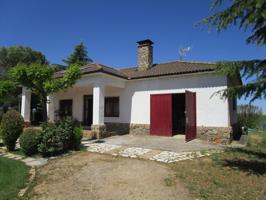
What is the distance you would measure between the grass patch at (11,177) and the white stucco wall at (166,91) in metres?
7.92

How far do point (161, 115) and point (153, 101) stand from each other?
41.6 inches

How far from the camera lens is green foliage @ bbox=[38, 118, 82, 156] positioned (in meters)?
8.39

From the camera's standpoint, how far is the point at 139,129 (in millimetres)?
14172

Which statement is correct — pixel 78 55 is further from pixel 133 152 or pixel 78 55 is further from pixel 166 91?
pixel 133 152

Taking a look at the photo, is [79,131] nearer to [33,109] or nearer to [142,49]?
[142,49]

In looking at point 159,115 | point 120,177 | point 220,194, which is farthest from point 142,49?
point 220,194

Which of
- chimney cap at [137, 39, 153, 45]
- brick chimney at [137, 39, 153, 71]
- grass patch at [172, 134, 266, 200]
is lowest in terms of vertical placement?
grass patch at [172, 134, 266, 200]

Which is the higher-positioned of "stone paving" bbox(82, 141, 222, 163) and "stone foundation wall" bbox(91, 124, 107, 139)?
"stone foundation wall" bbox(91, 124, 107, 139)

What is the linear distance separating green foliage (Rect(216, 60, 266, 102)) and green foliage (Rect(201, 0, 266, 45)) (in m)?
0.75

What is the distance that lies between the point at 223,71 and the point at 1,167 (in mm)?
7508

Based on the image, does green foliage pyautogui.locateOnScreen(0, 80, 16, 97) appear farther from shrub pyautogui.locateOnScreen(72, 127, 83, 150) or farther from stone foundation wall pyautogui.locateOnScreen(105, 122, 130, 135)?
shrub pyautogui.locateOnScreen(72, 127, 83, 150)

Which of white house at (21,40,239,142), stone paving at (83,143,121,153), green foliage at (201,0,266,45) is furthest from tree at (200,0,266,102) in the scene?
stone paving at (83,143,121,153)

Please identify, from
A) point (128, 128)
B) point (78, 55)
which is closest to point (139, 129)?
point (128, 128)

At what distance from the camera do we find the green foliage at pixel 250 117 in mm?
17328
